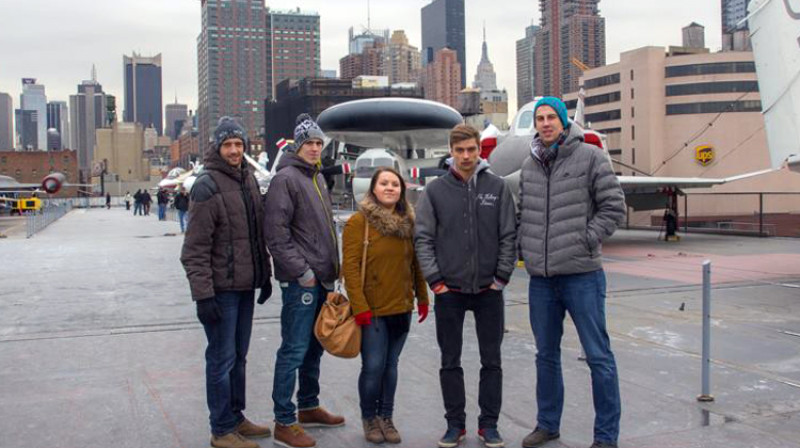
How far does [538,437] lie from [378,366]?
3.40 feet

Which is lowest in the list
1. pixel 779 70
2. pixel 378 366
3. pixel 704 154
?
pixel 378 366

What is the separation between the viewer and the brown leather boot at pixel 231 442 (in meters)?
4.12

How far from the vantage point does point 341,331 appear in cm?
420

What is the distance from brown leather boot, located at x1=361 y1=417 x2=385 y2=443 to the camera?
13.8 ft

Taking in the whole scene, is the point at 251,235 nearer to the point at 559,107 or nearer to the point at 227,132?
the point at 227,132

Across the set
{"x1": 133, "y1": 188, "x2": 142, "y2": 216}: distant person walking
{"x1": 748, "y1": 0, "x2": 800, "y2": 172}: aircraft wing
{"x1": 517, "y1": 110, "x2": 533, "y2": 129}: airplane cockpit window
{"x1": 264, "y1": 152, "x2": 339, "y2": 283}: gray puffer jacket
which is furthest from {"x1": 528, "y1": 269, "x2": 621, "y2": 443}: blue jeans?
{"x1": 133, "y1": 188, "x2": 142, "y2": 216}: distant person walking

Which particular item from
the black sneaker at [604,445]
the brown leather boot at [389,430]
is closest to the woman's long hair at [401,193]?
the brown leather boot at [389,430]

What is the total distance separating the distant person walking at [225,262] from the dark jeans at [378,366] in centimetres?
71

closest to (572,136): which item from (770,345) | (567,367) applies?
(567,367)

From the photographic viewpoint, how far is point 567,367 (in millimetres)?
5957

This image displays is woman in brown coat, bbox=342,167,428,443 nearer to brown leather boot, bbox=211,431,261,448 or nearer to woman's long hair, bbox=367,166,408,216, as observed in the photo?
woman's long hair, bbox=367,166,408,216

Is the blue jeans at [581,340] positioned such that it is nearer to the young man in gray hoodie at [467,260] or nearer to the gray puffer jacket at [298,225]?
the young man in gray hoodie at [467,260]

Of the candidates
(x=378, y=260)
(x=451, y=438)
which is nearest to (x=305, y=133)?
(x=378, y=260)

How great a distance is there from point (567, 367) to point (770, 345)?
2317 millimetres
